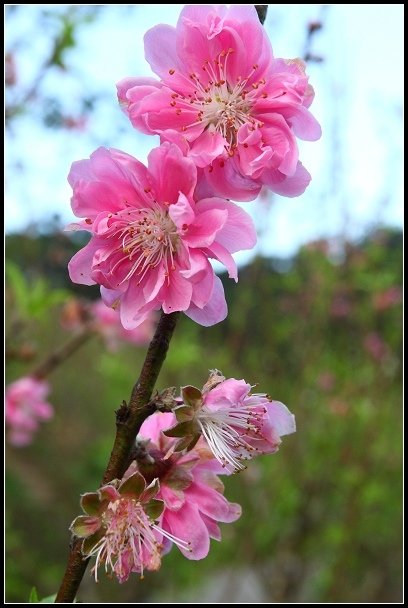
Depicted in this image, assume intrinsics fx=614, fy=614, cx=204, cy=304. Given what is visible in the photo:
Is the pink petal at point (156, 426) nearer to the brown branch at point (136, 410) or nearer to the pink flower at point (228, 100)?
the brown branch at point (136, 410)

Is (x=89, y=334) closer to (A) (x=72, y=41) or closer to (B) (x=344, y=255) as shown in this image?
(A) (x=72, y=41)

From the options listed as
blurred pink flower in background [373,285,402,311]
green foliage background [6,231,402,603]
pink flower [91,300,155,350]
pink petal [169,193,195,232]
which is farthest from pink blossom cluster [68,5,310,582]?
blurred pink flower in background [373,285,402,311]

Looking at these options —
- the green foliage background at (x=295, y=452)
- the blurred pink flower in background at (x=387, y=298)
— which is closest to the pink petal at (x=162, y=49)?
the green foliage background at (x=295, y=452)

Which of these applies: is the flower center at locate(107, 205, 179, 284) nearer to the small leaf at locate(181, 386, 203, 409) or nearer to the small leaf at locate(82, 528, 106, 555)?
the small leaf at locate(181, 386, 203, 409)

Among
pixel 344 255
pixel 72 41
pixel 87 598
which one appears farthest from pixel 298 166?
pixel 87 598

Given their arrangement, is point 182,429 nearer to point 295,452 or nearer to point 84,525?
point 84,525

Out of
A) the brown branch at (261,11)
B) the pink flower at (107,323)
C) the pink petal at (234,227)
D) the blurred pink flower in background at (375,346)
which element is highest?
the blurred pink flower in background at (375,346)
